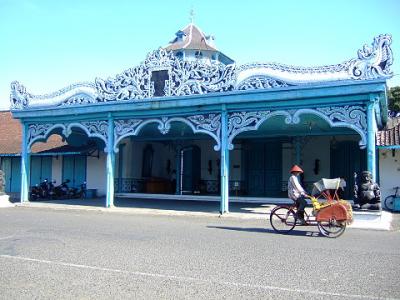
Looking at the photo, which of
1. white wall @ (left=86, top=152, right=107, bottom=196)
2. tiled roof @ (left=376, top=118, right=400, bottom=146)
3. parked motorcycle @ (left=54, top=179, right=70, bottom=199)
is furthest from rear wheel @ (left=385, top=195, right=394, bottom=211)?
parked motorcycle @ (left=54, top=179, right=70, bottom=199)

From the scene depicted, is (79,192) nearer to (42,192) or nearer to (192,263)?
(42,192)

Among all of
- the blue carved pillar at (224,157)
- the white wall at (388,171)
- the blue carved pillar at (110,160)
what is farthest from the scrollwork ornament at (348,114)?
the blue carved pillar at (110,160)

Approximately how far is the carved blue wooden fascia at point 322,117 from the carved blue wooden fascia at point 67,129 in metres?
4.86

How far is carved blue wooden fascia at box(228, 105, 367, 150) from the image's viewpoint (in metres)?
12.0

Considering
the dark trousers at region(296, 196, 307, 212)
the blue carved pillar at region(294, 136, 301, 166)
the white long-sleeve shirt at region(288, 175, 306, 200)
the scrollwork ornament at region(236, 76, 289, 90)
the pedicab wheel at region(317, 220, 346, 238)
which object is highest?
the scrollwork ornament at region(236, 76, 289, 90)

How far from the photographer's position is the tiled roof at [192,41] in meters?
43.7

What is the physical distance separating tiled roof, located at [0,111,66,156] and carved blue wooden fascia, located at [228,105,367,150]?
1209cm

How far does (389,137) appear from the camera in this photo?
53.7 feet

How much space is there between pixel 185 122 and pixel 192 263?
27.3 feet

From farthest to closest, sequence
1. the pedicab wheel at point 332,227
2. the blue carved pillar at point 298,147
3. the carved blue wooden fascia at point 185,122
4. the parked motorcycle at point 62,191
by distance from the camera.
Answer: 1. the parked motorcycle at point 62,191
2. the blue carved pillar at point 298,147
3. the carved blue wooden fascia at point 185,122
4. the pedicab wheel at point 332,227

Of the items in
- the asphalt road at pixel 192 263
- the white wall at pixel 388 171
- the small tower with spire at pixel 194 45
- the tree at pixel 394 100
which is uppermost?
the small tower with spire at pixel 194 45

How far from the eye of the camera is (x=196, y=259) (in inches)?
277

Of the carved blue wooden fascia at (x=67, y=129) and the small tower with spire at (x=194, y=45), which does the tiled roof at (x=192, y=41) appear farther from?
the carved blue wooden fascia at (x=67, y=129)

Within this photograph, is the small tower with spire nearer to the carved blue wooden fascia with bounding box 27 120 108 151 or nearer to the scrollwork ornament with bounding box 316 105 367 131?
the carved blue wooden fascia with bounding box 27 120 108 151
